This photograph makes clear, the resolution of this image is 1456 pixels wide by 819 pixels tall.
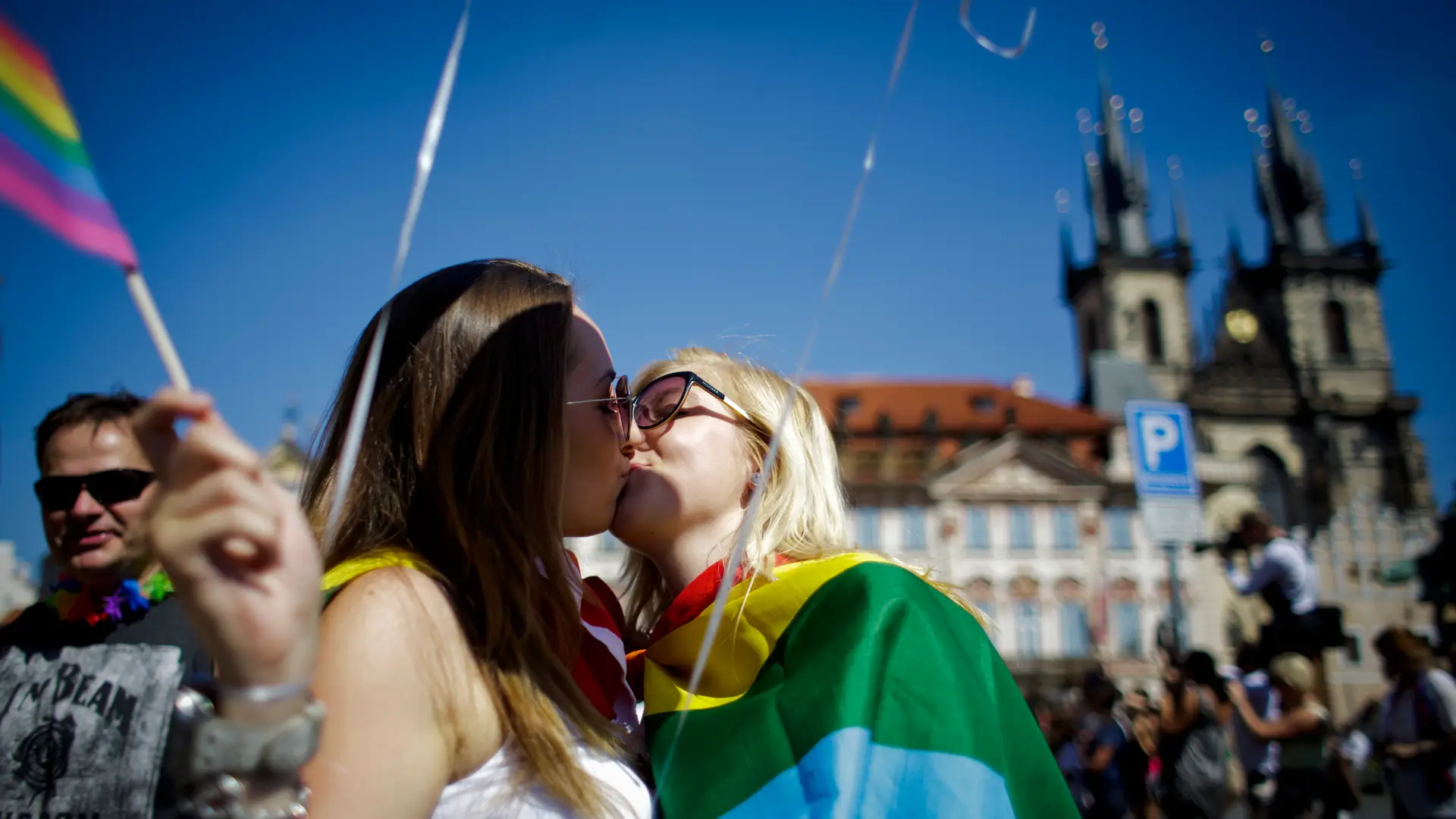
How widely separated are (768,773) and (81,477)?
188cm

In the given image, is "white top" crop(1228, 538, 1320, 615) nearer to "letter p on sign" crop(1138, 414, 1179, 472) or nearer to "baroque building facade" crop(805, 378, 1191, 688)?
"letter p on sign" crop(1138, 414, 1179, 472)

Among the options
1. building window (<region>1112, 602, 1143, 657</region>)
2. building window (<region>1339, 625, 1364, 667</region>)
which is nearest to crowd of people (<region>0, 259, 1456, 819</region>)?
building window (<region>1112, 602, 1143, 657</region>)

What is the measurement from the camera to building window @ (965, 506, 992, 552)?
39.6 metres

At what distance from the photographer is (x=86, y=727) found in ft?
5.58

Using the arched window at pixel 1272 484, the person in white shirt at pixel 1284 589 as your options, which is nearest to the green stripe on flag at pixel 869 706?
the person in white shirt at pixel 1284 589

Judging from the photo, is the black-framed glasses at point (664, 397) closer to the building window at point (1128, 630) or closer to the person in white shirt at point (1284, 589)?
the person in white shirt at point (1284, 589)

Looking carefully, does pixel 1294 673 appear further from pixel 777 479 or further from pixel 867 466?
pixel 867 466

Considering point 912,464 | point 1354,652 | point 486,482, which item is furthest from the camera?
point 912,464

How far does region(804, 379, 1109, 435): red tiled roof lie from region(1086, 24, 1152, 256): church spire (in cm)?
1498

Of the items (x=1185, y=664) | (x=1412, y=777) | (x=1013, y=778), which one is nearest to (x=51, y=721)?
(x=1013, y=778)

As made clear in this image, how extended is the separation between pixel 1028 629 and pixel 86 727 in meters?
40.1

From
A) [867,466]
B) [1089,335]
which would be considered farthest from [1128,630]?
[1089,335]

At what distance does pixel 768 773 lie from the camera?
1.69 metres

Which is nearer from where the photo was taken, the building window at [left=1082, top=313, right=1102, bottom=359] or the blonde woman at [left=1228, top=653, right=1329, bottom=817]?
the blonde woman at [left=1228, top=653, right=1329, bottom=817]
